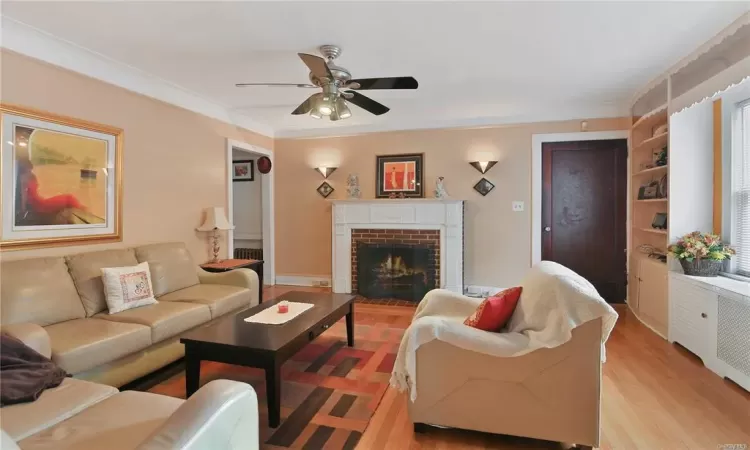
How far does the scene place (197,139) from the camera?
14.0 feet

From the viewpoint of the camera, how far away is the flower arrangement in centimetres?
309

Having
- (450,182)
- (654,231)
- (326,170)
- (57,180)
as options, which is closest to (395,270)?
(450,182)

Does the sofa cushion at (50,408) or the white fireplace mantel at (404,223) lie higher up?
the white fireplace mantel at (404,223)

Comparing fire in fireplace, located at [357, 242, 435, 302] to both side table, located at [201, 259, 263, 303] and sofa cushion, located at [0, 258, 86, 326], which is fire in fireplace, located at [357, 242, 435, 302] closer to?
side table, located at [201, 259, 263, 303]

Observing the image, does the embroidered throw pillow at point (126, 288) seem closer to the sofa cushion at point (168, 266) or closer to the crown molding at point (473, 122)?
the sofa cushion at point (168, 266)

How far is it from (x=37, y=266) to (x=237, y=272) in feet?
4.97

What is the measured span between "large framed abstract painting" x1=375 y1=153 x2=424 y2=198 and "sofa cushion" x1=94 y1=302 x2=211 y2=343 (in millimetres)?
3013

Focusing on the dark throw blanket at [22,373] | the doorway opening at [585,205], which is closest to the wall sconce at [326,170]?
the doorway opening at [585,205]

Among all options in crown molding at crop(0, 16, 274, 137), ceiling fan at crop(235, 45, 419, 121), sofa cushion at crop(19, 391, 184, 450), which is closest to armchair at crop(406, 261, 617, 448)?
sofa cushion at crop(19, 391, 184, 450)

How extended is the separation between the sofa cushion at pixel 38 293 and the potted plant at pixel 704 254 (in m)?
4.71

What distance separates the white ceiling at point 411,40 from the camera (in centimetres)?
239

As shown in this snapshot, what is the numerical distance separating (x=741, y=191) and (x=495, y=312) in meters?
2.69

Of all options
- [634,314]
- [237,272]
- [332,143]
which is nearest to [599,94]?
[634,314]

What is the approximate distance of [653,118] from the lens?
4023 mm
